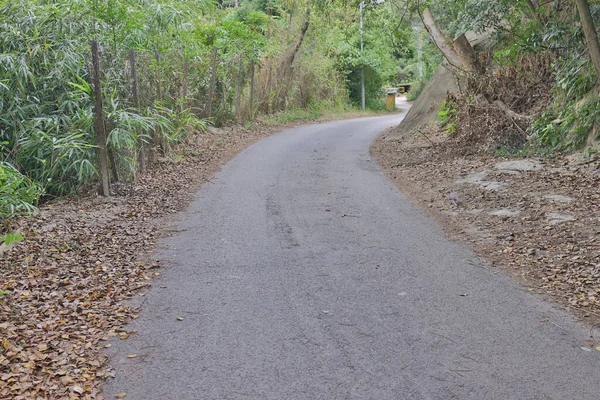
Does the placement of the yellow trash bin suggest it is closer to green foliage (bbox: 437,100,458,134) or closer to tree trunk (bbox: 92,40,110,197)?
green foliage (bbox: 437,100,458,134)

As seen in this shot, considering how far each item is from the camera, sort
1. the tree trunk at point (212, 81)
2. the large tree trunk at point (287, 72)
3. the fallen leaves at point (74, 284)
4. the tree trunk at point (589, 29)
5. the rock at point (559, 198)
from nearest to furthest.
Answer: the fallen leaves at point (74, 284) < the rock at point (559, 198) < the tree trunk at point (589, 29) < the tree trunk at point (212, 81) < the large tree trunk at point (287, 72)

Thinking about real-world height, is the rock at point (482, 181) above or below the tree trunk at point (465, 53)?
below

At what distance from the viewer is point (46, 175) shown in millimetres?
9805

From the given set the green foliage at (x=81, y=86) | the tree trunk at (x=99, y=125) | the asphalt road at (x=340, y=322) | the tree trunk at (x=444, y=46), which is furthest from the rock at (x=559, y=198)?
the tree trunk at (x=444, y=46)

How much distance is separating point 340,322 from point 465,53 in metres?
12.8

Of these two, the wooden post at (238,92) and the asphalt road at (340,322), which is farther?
the wooden post at (238,92)

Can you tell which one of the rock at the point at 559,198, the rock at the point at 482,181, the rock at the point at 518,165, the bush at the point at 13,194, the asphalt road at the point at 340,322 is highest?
the bush at the point at 13,194

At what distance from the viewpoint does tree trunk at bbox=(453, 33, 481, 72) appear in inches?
620

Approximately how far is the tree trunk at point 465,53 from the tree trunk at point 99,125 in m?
9.89

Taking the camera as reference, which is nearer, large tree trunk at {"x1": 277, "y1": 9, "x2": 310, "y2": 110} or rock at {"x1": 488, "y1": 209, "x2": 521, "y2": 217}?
rock at {"x1": 488, "y1": 209, "x2": 521, "y2": 217}

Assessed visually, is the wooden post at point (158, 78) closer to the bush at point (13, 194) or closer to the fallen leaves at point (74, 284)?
the fallen leaves at point (74, 284)

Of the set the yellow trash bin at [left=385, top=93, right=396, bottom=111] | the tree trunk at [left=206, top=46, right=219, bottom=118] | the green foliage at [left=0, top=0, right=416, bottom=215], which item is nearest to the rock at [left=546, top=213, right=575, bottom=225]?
the green foliage at [left=0, top=0, right=416, bottom=215]

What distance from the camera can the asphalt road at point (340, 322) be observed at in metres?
3.84

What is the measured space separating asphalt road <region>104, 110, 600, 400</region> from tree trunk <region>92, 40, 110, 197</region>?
2.19 meters
